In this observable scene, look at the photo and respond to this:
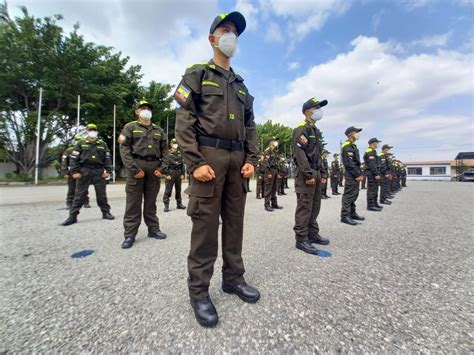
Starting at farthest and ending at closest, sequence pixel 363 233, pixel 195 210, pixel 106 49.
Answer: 1. pixel 106 49
2. pixel 363 233
3. pixel 195 210

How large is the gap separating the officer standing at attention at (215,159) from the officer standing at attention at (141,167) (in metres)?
2.00

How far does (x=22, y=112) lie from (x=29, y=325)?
75.0 ft

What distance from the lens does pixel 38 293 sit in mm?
1945

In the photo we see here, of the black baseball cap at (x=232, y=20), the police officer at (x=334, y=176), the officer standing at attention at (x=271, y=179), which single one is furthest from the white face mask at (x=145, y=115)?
the police officer at (x=334, y=176)

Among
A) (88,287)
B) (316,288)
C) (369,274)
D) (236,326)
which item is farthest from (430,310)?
(88,287)

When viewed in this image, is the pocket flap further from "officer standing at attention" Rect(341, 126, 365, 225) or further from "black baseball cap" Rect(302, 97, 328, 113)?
"officer standing at attention" Rect(341, 126, 365, 225)

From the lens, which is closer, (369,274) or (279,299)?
(279,299)

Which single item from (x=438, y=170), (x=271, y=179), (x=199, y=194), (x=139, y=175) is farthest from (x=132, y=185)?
(x=438, y=170)

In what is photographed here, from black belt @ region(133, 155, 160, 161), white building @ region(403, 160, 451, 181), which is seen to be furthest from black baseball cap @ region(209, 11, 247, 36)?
white building @ region(403, 160, 451, 181)

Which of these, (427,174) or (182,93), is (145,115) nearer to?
(182,93)

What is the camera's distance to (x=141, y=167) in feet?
11.6

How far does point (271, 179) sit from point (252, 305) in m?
5.55

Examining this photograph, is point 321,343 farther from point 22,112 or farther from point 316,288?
point 22,112

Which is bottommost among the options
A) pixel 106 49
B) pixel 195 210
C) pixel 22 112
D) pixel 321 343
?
pixel 321 343
